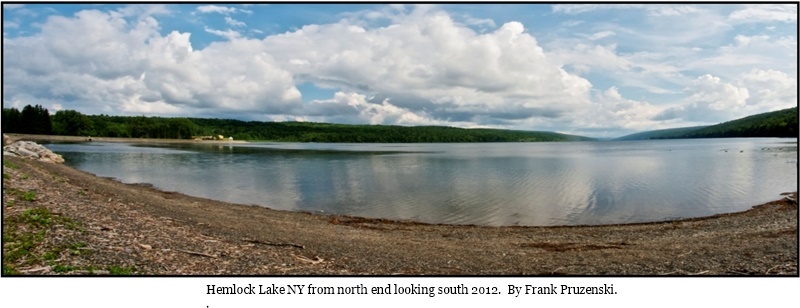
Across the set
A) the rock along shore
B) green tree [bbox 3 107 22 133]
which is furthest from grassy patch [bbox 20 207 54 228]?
green tree [bbox 3 107 22 133]

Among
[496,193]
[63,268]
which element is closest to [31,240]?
[63,268]

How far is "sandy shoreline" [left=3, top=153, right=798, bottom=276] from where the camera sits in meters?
9.48

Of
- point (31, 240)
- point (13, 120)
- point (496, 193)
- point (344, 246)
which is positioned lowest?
point (496, 193)

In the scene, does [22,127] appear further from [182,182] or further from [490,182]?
[490,182]

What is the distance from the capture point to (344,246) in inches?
531

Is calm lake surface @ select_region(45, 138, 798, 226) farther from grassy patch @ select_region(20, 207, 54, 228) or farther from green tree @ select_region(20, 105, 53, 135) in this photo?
green tree @ select_region(20, 105, 53, 135)

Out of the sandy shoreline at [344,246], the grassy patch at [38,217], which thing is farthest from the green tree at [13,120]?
the grassy patch at [38,217]

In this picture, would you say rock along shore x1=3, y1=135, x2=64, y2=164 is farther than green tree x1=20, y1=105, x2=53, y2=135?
No

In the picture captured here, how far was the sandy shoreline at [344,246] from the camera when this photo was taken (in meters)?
9.48

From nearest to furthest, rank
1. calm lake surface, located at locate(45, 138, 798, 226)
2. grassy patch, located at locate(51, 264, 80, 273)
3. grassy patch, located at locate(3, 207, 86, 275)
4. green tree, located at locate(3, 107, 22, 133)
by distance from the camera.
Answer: grassy patch, located at locate(51, 264, 80, 273) < grassy patch, located at locate(3, 207, 86, 275) < calm lake surface, located at locate(45, 138, 798, 226) < green tree, located at locate(3, 107, 22, 133)

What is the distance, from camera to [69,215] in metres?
12.2

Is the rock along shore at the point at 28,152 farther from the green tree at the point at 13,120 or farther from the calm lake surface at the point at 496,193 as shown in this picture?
the green tree at the point at 13,120

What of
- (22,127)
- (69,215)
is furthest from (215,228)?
(22,127)

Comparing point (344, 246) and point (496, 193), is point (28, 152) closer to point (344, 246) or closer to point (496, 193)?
point (344, 246)
